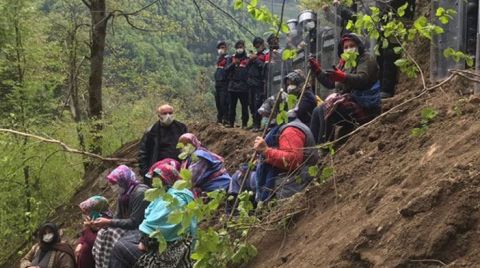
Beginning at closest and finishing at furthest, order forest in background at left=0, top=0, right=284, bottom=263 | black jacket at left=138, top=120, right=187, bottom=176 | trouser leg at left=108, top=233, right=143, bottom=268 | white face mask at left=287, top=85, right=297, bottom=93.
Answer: trouser leg at left=108, top=233, right=143, bottom=268
white face mask at left=287, top=85, right=297, bottom=93
black jacket at left=138, top=120, right=187, bottom=176
forest in background at left=0, top=0, right=284, bottom=263

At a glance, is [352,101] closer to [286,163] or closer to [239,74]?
[286,163]

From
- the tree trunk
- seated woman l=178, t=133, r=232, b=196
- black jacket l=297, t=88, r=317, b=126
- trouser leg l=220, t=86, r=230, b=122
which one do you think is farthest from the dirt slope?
the tree trunk

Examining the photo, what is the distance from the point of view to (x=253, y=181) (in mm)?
6750

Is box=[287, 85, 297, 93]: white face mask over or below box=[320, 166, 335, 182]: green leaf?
over

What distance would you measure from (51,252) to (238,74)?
5.91 metres

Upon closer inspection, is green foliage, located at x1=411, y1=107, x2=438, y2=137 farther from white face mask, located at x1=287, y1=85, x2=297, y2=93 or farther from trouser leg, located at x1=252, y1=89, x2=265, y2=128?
trouser leg, located at x1=252, y1=89, x2=265, y2=128

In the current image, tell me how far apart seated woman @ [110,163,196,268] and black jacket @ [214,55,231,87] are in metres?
7.10

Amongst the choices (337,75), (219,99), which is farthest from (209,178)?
(219,99)

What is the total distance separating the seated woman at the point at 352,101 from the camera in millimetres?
7035

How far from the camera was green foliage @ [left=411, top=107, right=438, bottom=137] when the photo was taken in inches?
228

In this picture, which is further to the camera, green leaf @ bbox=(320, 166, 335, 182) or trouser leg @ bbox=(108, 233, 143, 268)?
trouser leg @ bbox=(108, 233, 143, 268)

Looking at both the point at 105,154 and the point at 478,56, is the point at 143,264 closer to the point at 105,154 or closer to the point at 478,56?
the point at 478,56

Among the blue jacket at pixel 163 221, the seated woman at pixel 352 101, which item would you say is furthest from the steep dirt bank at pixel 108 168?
the blue jacket at pixel 163 221

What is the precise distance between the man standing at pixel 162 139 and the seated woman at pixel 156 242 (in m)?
2.82
